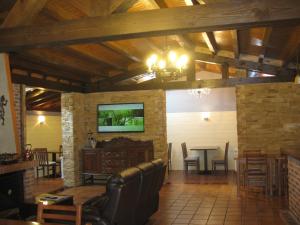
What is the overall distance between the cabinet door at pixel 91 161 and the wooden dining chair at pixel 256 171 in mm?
3733

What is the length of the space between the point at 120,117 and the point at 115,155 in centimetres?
111

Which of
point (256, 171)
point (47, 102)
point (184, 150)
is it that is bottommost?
point (256, 171)

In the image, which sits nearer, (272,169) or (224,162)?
(272,169)

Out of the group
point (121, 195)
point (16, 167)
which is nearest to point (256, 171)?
point (121, 195)

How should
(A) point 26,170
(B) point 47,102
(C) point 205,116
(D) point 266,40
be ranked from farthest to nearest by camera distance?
(B) point 47,102 < (C) point 205,116 < (D) point 266,40 < (A) point 26,170

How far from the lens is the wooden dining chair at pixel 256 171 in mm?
7336

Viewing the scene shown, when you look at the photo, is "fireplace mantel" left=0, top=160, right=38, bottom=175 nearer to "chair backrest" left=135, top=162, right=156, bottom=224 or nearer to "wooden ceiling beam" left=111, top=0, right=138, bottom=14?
"chair backrest" left=135, top=162, right=156, bottom=224

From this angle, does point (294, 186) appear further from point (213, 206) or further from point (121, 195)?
point (121, 195)

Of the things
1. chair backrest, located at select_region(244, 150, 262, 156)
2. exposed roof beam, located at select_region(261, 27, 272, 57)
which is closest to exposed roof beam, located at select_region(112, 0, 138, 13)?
exposed roof beam, located at select_region(261, 27, 272, 57)

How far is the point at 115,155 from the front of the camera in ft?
28.4

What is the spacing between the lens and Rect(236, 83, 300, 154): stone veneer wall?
312 inches

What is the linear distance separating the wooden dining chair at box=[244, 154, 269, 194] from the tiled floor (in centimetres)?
42

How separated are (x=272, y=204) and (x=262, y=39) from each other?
10.3ft

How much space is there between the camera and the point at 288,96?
7.96m
